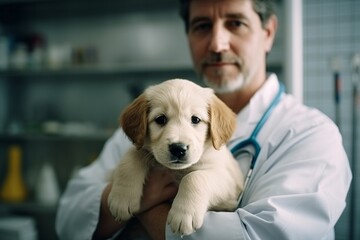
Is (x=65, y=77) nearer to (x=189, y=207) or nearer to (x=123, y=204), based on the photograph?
(x=123, y=204)

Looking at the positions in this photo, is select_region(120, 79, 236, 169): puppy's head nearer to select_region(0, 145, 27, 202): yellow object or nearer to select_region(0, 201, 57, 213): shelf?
select_region(0, 201, 57, 213): shelf

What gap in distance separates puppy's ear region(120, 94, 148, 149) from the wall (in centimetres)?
147

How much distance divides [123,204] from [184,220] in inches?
6.8

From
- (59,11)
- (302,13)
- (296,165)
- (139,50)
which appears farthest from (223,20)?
(59,11)

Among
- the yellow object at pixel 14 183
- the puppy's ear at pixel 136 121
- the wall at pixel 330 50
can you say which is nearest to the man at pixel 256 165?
the puppy's ear at pixel 136 121

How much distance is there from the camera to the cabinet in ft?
8.59

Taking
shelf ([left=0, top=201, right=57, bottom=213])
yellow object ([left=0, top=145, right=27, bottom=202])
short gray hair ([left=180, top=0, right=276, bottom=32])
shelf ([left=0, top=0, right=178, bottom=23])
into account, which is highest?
shelf ([left=0, top=0, right=178, bottom=23])

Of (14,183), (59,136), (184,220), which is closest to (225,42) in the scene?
(184,220)

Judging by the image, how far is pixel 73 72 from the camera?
101 inches

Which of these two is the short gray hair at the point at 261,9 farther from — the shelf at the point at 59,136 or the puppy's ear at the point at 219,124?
the shelf at the point at 59,136

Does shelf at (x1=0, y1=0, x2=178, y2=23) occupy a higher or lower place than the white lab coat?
higher

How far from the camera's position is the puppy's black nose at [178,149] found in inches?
30.7

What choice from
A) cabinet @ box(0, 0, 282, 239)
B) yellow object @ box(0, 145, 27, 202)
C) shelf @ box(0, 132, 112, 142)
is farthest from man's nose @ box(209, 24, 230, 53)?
yellow object @ box(0, 145, 27, 202)

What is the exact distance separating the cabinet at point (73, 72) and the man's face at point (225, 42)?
3.87ft
